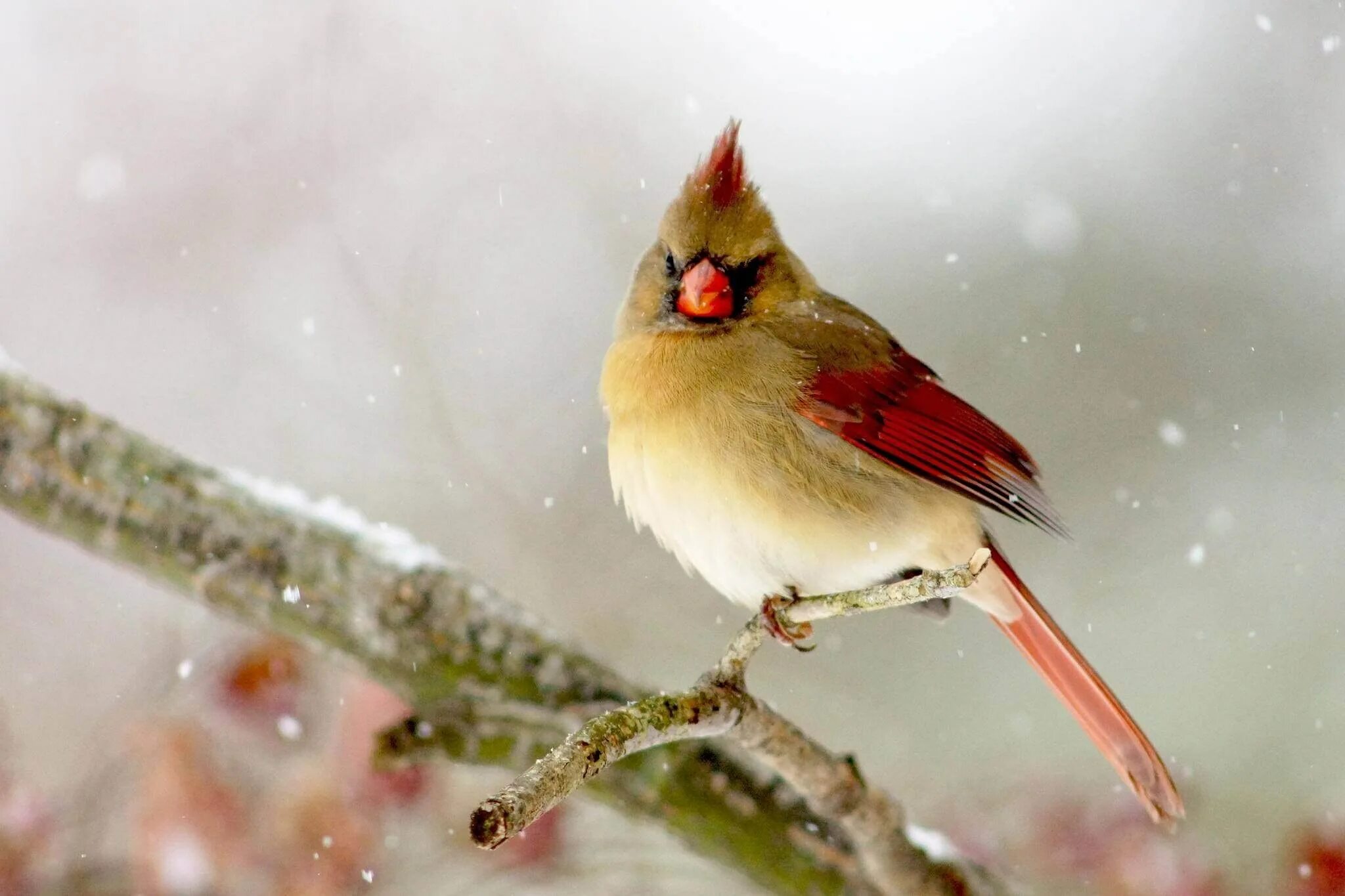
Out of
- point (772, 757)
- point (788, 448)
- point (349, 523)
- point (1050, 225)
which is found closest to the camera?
point (772, 757)

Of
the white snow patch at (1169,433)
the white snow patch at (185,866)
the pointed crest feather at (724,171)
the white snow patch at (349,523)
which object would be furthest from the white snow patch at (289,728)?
the white snow patch at (1169,433)

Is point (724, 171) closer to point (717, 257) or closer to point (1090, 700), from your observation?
point (717, 257)

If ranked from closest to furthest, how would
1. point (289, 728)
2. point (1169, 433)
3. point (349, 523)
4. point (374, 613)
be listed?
point (374, 613), point (349, 523), point (289, 728), point (1169, 433)

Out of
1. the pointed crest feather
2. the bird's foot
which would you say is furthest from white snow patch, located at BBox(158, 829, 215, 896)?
the pointed crest feather

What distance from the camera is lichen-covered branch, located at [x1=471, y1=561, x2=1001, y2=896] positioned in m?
1.27

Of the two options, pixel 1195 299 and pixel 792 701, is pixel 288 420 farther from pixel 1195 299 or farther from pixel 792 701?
pixel 1195 299

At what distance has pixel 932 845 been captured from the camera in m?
2.34

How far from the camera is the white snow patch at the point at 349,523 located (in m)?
2.34

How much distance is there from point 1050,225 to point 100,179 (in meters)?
3.11

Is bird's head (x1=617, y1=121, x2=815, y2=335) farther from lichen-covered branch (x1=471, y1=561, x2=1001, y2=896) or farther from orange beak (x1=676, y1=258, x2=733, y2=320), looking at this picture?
lichen-covered branch (x1=471, y1=561, x2=1001, y2=896)

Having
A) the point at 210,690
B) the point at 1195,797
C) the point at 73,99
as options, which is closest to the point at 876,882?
the point at 1195,797

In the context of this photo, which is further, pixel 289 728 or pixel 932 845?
pixel 289 728

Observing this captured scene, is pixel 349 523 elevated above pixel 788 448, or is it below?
below

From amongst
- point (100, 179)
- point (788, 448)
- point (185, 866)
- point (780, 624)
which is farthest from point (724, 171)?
point (100, 179)
